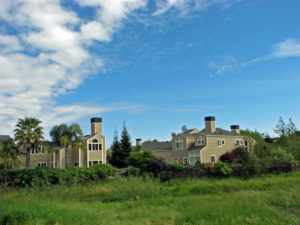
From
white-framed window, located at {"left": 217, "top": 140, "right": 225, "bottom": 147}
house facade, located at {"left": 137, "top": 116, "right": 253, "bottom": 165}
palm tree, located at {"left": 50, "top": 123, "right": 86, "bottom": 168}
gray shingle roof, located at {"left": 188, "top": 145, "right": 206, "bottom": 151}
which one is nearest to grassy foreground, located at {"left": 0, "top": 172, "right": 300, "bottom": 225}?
palm tree, located at {"left": 50, "top": 123, "right": 86, "bottom": 168}

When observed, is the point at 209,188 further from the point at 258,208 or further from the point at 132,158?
the point at 132,158

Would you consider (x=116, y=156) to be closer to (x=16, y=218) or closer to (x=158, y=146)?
(x=158, y=146)

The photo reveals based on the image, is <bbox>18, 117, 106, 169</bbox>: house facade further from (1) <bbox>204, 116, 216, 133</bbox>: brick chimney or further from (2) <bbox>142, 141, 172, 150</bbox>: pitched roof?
(1) <bbox>204, 116, 216, 133</bbox>: brick chimney

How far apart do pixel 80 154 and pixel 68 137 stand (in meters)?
2.68

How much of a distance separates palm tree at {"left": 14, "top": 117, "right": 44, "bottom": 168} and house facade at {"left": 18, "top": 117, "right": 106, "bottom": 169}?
3397mm

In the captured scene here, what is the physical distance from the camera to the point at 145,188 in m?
14.4

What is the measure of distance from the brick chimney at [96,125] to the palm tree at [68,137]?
2.24 m

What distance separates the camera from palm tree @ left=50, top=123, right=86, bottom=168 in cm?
3375

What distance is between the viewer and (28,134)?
104ft

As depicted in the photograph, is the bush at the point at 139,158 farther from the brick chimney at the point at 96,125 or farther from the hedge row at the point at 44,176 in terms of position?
the hedge row at the point at 44,176

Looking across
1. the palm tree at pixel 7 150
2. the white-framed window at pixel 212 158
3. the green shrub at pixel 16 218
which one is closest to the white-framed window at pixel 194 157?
the white-framed window at pixel 212 158

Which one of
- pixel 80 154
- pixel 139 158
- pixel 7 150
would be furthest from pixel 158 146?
pixel 7 150

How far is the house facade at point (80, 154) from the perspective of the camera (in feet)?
114

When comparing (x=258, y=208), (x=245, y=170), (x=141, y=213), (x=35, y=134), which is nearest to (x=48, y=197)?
(x=141, y=213)
